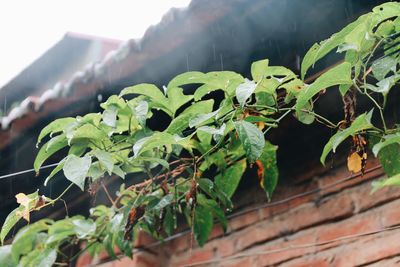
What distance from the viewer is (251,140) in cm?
88

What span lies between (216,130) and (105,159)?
222mm

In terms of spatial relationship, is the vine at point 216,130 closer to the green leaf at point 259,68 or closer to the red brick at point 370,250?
the green leaf at point 259,68

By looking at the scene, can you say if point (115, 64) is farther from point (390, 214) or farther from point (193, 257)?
point (390, 214)

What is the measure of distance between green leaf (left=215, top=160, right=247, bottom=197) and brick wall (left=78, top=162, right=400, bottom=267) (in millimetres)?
387

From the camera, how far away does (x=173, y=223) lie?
1334 mm

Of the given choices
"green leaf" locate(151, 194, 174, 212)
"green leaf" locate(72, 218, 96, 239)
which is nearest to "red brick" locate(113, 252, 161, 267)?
"green leaf" locate(72, 218, 96, 239)

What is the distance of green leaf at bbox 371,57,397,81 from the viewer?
94 centimetres

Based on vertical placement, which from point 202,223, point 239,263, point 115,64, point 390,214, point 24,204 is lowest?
point 239,263

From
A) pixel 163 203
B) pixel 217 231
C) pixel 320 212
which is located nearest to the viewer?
pixel 163 203

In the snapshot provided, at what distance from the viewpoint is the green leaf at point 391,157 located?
3.24ft

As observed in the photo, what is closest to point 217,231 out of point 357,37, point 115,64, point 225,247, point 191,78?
point 225,247

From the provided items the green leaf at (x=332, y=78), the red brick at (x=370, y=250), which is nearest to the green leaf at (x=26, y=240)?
the red brick at (x=370, y=250)

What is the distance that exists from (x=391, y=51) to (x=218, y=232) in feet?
3.19

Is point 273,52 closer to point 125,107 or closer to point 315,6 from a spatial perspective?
point 315,6
